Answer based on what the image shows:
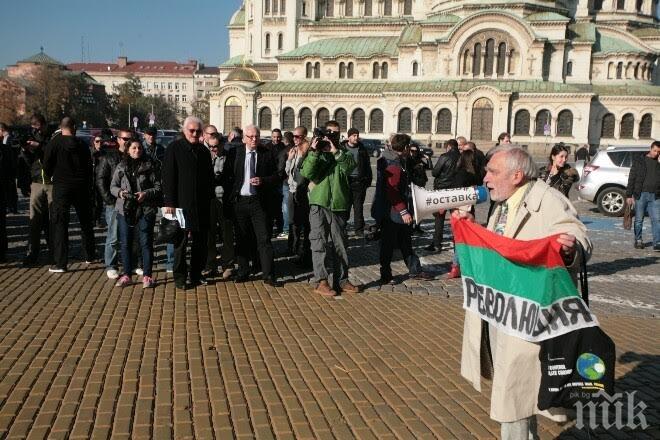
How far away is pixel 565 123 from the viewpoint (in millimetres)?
57094

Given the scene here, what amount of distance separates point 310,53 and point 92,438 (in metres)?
65.5

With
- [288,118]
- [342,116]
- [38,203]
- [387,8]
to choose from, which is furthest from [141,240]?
[387,8]

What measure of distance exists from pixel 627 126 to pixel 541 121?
8842 millimetres

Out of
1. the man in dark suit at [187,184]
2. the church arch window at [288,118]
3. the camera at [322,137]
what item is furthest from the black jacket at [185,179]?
the church arch window at [288,118]

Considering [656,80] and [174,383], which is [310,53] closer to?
[656,80]

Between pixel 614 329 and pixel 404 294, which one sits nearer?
pixel 614 329

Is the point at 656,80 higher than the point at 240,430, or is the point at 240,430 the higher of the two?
the point at 656,80

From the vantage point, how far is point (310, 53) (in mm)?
66625

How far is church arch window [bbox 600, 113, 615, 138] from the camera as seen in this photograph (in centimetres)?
5791

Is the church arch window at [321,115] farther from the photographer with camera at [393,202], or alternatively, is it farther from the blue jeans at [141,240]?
the blue jeans at [141,240]

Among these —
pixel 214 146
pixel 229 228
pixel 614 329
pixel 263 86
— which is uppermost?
pixel 263 86

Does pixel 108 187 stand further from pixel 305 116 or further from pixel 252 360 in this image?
pixel 305 116

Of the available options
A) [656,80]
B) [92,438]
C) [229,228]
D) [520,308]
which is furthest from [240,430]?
[656,80]

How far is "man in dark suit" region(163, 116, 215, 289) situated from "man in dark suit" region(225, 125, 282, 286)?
581mm
